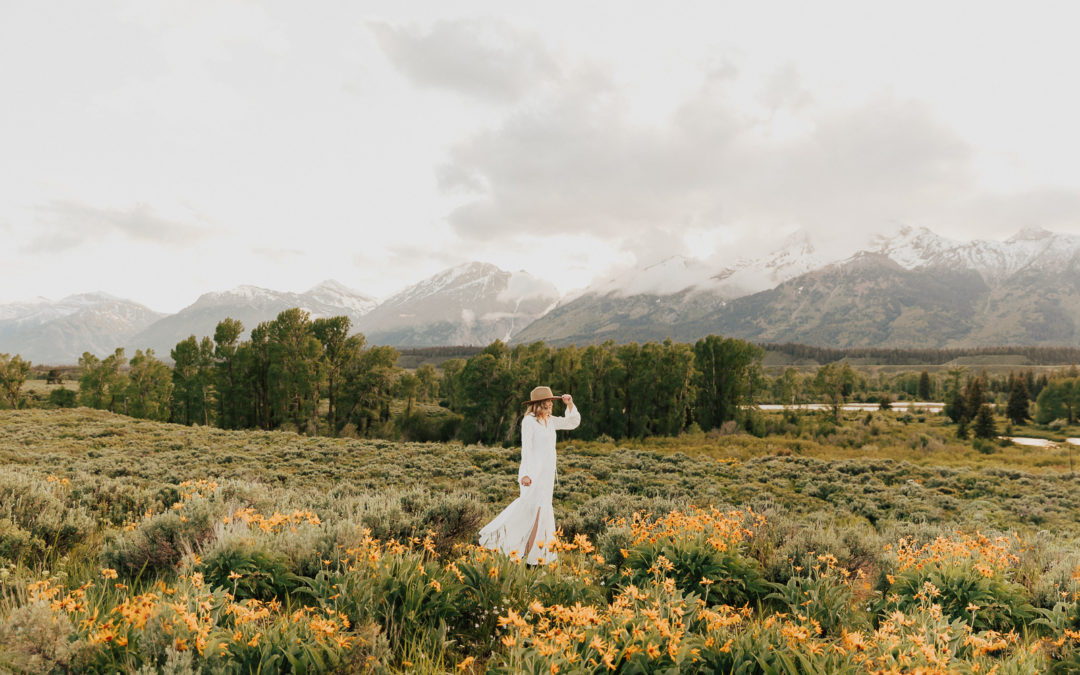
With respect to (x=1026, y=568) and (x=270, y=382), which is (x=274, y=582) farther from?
(x=270, y=382)

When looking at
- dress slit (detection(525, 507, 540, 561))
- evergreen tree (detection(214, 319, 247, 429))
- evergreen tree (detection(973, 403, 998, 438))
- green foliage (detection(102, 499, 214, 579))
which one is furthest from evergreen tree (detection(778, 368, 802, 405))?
green foliage (detection(102, 499, 214, 579))

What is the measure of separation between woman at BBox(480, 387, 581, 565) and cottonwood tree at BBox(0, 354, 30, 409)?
77.2 metres

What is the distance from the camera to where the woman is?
7.70 metres

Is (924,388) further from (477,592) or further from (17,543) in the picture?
(17,543)

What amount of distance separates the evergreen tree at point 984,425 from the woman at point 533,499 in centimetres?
6696

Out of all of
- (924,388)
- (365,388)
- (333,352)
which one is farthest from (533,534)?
(924,388)

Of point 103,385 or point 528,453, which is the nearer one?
point 528,453

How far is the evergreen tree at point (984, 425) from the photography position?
54.3m

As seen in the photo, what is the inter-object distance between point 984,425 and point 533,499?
6812 centimetres

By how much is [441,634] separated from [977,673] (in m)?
4.15

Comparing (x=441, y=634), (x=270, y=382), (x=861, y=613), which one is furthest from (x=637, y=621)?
(x=270, y=382)

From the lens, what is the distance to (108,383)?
196ft

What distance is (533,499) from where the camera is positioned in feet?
26.0

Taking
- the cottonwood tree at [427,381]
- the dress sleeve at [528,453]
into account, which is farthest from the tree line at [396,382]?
the dress sleeve at [528,453]
